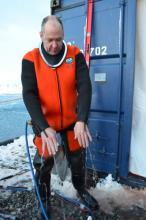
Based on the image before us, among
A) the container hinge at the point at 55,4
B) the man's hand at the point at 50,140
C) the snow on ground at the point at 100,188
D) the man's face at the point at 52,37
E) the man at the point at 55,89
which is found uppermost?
the container hinge at the point at 55,4

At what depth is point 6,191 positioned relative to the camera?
3480 mm

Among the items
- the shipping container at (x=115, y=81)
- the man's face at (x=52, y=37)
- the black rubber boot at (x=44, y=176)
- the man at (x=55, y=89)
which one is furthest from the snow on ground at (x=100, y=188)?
the man's face at (x=52, y=37)

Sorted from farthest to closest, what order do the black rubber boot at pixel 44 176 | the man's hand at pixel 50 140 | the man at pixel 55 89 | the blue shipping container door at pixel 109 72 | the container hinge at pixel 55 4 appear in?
the container hinge at pixel 55 4
the blue shipping container door at pixel 109 72
the black rubber boot at pixel 44 176
the man at pixel 55 89
the man's hand at pixel 50 140

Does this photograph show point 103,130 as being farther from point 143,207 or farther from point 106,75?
point 143,207

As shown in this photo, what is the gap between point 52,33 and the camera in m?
2.42

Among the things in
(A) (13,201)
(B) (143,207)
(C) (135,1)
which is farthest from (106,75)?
(A) (13,201)

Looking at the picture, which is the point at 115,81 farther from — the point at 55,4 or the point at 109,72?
the point at 55,4

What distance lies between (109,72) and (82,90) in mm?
824

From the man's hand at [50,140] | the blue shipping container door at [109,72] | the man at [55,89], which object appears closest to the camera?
the man's hand at [50,140]

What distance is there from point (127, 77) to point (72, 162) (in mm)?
991

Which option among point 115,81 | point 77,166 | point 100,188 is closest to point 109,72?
point 115,81

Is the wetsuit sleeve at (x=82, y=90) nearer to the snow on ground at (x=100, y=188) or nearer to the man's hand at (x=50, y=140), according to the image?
the man's hand at (x=50, y=140)

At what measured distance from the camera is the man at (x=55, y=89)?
246 cm

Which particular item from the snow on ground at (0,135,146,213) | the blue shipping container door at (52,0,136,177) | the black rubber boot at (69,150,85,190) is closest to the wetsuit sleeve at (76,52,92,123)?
the black rubber boot at (69,150,85,190)
